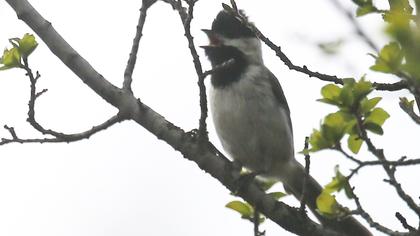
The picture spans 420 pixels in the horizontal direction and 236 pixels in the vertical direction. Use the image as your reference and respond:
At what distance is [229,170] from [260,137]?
1.36m

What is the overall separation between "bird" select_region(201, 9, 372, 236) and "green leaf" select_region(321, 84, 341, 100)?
6.63ft

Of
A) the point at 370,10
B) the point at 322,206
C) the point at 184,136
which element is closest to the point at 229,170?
the point at 184,136

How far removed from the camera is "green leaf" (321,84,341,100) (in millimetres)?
3236

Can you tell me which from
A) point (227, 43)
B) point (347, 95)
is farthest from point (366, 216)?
point (227, 43)

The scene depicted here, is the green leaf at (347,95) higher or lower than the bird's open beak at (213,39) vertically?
lower

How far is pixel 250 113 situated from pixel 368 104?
2236 mm

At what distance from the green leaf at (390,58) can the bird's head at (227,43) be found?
10.2 feet

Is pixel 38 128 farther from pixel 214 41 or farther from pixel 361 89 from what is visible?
pixel 214 41

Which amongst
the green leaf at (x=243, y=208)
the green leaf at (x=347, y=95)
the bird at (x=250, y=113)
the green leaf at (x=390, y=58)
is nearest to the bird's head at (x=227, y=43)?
the bird at (x=250, y=113)

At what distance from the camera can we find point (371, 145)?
10.4 feet

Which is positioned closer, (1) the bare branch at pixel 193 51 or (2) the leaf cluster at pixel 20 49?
(1) the bare branch at pixel 193 51

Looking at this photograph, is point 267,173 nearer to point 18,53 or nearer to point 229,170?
point 229,170

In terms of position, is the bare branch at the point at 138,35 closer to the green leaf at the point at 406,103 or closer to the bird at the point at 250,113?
the bird at the point at 250,113

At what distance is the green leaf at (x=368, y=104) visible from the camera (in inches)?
127
